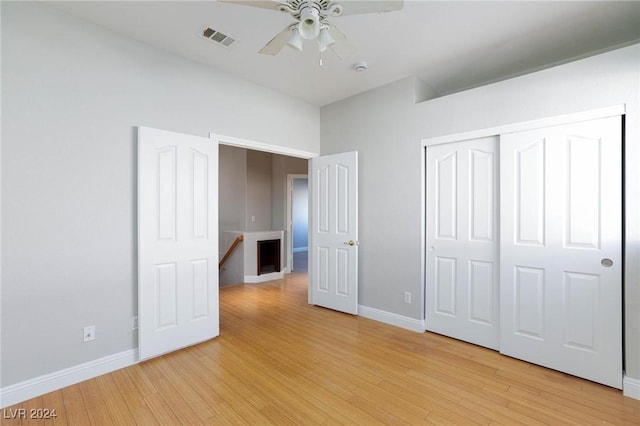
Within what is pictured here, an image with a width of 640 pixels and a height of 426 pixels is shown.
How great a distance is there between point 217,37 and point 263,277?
4.34m

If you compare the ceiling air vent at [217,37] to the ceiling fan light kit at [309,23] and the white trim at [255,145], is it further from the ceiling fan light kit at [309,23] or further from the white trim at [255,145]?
the ceiling fan light kit at [309,23]

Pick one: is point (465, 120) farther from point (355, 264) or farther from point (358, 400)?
point (358, 400)

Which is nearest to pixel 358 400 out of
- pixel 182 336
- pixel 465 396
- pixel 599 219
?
pixel 465 396

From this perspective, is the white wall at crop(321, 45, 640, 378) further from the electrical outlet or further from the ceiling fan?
the electrical outlet

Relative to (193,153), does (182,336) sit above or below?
below

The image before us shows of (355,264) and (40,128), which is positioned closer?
(40,128)

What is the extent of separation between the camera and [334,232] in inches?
164

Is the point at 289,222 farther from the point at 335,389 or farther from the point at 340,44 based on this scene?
the point at 340,44

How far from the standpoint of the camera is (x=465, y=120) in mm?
3082

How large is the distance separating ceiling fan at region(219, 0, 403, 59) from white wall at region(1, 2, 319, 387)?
1.62 metres

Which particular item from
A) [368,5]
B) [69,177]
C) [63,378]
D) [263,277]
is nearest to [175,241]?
[69,177]

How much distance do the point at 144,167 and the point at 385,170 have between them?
8.64 feet

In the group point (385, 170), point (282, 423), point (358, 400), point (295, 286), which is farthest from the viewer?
point (295, 286)

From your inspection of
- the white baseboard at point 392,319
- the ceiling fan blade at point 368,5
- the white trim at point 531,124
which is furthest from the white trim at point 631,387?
the ceiling fan blade at point 368,5
